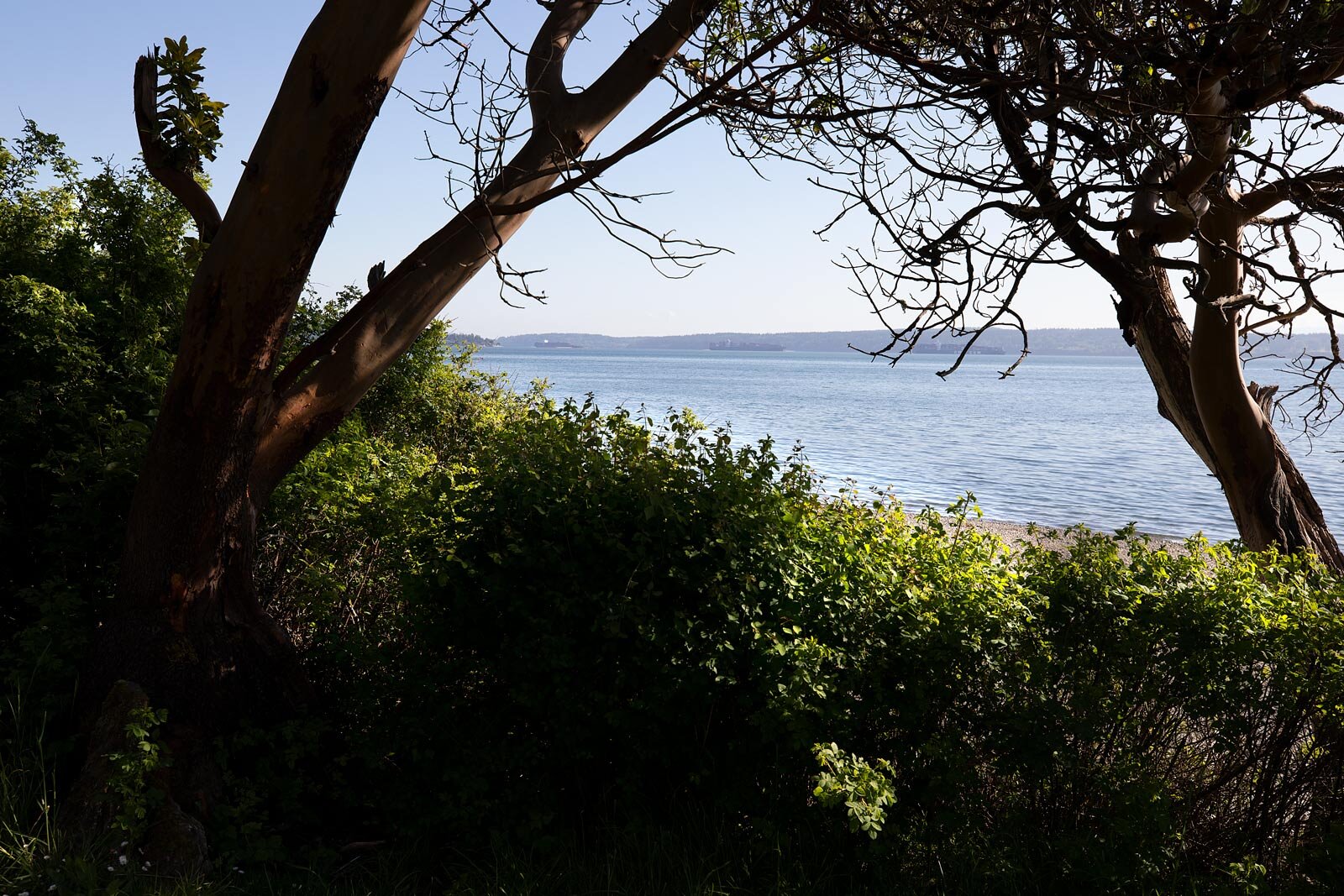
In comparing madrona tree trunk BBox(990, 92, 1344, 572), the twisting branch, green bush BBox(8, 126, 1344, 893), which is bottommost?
green bush BBox(8, 126, 1344, 893)

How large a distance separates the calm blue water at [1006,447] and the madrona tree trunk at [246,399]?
5949 mm

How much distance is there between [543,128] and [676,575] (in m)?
2.66

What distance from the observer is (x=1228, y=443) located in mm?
6457

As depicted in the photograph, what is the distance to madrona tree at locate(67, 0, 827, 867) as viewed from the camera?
3.71m

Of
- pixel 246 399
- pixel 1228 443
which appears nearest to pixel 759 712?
pixel 246 399

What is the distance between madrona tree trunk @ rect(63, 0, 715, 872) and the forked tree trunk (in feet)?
12.6

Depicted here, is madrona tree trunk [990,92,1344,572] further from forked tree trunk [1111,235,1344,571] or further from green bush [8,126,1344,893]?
green bush [8,126,1344,893]

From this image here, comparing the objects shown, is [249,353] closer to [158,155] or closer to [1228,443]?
[158,155]

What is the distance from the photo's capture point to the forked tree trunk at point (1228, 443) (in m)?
6.28

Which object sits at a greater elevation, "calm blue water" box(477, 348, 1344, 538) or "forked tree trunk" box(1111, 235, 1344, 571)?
"forked tree trunk" box(1111, 235, 1344, 571)

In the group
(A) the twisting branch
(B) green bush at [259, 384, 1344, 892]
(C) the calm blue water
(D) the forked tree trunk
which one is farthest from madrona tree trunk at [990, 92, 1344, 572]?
(A) the twisting branch

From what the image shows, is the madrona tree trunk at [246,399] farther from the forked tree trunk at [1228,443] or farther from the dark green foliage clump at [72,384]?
the forked tree trunk at [1228,443]

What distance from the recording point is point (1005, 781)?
3.89 meters

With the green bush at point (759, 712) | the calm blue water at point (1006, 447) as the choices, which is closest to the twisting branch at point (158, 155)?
the green bush at point (759, 712)
